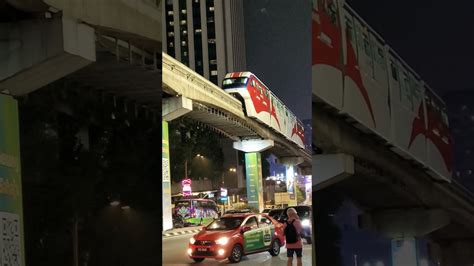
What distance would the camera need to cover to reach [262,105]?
1.29m

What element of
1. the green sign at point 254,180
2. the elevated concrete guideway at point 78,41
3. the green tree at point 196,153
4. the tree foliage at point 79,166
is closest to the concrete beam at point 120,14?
the elevated concrete guideway at point 78,41

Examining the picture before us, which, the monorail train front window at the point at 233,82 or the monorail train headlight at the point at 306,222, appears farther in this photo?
the monorail train headlight at the point at 306,222

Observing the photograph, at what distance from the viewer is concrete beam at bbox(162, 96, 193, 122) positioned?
1150mm

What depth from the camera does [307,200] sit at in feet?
4.81

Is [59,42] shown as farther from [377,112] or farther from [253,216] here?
[377,112]

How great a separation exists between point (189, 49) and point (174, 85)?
0.52ft

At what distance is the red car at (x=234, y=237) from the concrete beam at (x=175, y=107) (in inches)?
11.4

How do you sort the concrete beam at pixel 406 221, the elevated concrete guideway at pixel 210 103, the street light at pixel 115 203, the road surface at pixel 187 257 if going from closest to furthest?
the elevated concrete guideway at pixel 210 103 < the road surface at pixel 187 257 < the street light at pixel 115 203 < the concrete beam at pixel 406 221

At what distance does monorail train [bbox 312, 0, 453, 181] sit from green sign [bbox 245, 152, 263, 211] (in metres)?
0.66

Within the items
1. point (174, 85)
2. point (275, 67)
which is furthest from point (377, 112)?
point (174, 85)

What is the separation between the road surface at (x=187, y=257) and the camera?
125 centimetres

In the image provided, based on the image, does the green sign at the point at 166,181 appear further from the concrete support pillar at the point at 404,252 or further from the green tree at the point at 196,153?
the concrete support pillar at the point at 404,252

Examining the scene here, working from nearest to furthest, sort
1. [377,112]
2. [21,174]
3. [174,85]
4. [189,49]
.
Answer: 1. [174,85]
2. [189,49]
3. [21,174]
4. [377,112]

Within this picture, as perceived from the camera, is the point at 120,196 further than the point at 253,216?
Yes
